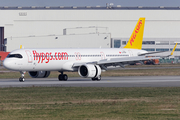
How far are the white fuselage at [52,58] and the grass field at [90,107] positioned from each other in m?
16.5

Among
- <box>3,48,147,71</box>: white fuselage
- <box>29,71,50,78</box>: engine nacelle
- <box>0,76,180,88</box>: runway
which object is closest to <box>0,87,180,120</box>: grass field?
<box>0,76,180,88</box>: runway

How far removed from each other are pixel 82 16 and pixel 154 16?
28232mm

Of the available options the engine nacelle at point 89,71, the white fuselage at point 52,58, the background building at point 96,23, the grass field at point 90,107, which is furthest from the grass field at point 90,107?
the background building at point 96,23

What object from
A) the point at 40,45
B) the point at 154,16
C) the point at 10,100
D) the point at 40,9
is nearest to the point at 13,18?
the point at 40,9

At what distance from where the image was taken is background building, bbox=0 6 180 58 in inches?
5640

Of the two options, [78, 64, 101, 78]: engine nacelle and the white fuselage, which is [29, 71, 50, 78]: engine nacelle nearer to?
the white fuselage

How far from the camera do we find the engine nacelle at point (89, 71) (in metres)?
46.0

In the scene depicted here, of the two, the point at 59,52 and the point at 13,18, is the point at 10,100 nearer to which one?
the point at 59,52

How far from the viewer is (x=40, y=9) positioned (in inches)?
5910

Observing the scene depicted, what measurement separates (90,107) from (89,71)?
2427 cm

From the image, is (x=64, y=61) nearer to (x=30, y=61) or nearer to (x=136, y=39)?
(x=30, y=61)

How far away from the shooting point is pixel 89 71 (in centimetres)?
4588

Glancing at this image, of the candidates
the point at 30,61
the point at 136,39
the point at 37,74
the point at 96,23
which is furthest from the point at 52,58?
the point at 96,23

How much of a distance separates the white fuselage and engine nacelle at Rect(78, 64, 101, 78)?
5.01 feet
